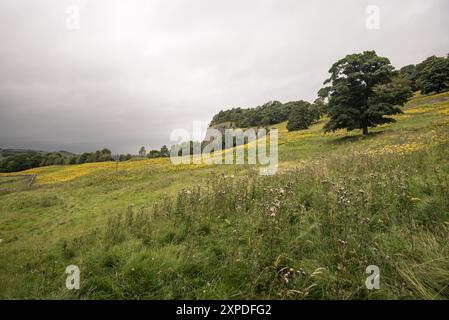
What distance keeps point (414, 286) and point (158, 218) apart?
17.2 feet

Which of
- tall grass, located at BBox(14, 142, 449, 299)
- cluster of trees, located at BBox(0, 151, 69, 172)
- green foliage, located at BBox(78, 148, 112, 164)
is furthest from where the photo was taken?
green foliage, located at BBox(78, 148, 112, 164)

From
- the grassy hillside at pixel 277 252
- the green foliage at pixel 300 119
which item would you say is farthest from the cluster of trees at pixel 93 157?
the grassy hillside at pixel 277 252

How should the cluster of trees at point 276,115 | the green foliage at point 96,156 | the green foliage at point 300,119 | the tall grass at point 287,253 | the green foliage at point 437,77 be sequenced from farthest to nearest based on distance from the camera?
the green foliage at point 96,156
the cluster of trees at point 276,115
the green foliage at point 300,119
the green foliage at point 437,77
the tall grass at point 287,253

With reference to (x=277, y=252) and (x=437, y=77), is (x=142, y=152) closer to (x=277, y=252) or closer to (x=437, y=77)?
(x=437, y=77)

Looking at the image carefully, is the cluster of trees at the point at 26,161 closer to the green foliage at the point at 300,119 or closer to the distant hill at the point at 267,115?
the distant hill at the point at 267,115

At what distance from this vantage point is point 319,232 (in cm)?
385

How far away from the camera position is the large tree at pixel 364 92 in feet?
66.6

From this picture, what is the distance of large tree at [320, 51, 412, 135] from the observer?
20312 millimetres

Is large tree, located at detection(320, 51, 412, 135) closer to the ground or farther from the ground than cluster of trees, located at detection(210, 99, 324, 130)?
closer to the ground

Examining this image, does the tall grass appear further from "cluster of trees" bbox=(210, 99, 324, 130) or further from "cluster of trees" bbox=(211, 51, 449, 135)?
"cluster of trees" bbox=(210, 99, 324, 130)

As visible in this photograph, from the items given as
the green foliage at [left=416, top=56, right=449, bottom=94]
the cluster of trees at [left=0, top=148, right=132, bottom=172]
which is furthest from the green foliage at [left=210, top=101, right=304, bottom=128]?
the cluster of trees at [left=0, top=148, right=132, bottom=172]

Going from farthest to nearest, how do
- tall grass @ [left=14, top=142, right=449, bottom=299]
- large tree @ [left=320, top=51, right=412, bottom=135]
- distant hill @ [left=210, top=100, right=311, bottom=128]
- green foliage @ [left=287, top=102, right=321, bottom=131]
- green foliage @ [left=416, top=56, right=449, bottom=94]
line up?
distant hill @ [left=210, top=100, right=311, bottom=128], green foliage @ [left=287, top=102, right=321, bottom=131], green foliage @ [left=416, top=56, right=449, bottom=94], large tree @ [left=320, top=51, right=412, bottom=135], tall grass @ [left=14, top=142, right=449, bottom=299]

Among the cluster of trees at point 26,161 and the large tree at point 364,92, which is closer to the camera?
the large tree at point 364,92
